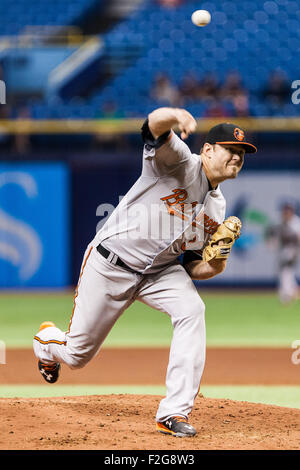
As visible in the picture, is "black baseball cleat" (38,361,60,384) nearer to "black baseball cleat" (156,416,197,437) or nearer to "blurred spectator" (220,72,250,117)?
"black baseball cleat" (156,416,197,437)

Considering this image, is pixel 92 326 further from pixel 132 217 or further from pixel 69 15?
pixel 69 15

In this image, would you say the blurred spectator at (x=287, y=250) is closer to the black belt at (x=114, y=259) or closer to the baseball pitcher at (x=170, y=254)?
the baseball pitcher at (x=170, y=254)

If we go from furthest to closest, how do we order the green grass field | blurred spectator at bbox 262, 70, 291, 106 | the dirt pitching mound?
1. blurred spectator at bbox 262, 70, 291, 106
2. the green grass field
3. the dirt pitching mound

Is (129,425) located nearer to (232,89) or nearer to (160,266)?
(160,266)

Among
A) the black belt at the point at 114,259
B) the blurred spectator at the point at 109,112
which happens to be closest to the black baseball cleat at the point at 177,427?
the black belt at the point at 114,259

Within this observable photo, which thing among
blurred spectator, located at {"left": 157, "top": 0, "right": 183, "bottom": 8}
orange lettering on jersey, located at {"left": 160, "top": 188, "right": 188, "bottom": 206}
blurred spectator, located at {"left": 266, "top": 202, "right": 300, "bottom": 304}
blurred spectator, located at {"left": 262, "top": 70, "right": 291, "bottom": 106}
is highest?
blurred spectator, located at {"left": 157, "top": 0, "right": 183, "bottom": 8}

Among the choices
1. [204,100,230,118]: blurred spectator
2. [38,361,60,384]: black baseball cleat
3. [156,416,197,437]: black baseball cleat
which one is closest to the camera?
[156,416,197,437]: black baseball cleat

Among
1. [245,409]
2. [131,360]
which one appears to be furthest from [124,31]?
[245,409]

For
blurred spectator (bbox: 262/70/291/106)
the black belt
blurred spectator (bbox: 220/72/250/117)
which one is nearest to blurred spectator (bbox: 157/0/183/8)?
blurred spectator (bbox: 220/72/250/117)
